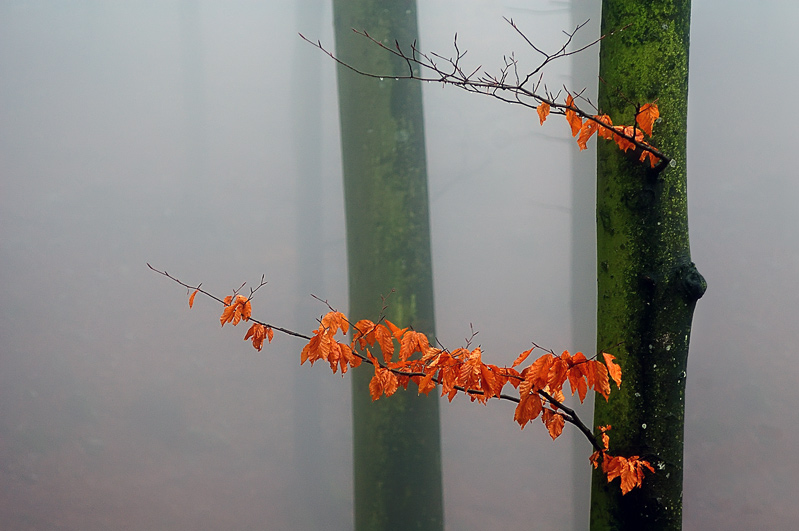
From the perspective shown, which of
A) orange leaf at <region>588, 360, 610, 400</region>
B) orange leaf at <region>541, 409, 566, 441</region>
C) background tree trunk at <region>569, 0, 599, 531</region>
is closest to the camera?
orange leaf at <region>588, 360, 610, 400</region>

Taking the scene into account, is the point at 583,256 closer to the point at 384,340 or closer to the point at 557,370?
the point at 384,340

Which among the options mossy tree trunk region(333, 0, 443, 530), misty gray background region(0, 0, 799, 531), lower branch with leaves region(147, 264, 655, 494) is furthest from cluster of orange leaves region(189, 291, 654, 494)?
misty gray background region(0, 0, 799, 531)

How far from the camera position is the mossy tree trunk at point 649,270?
131 centimetres

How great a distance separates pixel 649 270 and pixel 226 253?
58.4 inches

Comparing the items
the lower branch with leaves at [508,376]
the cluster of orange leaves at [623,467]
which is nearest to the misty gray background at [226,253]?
the lower branch with leaves at [508,376]

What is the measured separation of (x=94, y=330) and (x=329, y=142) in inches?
42.3

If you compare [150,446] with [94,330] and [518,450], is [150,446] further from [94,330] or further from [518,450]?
[518,450]

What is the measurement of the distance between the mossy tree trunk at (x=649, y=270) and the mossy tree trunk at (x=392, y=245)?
0.62m

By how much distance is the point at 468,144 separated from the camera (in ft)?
7.47

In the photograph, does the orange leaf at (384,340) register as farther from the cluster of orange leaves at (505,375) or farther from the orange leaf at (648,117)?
the orange leaf at (648,117)

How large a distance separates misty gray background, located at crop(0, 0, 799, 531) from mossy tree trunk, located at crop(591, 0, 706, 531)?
0.90 meters

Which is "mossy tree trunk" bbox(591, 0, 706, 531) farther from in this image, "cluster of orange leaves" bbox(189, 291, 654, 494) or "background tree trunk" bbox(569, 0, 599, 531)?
"background tree trunk" bbox(569, 0, 599, 531)

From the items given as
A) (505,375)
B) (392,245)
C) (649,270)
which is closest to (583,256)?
(392,245)

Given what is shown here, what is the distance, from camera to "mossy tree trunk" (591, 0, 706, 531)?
4.30 ft
